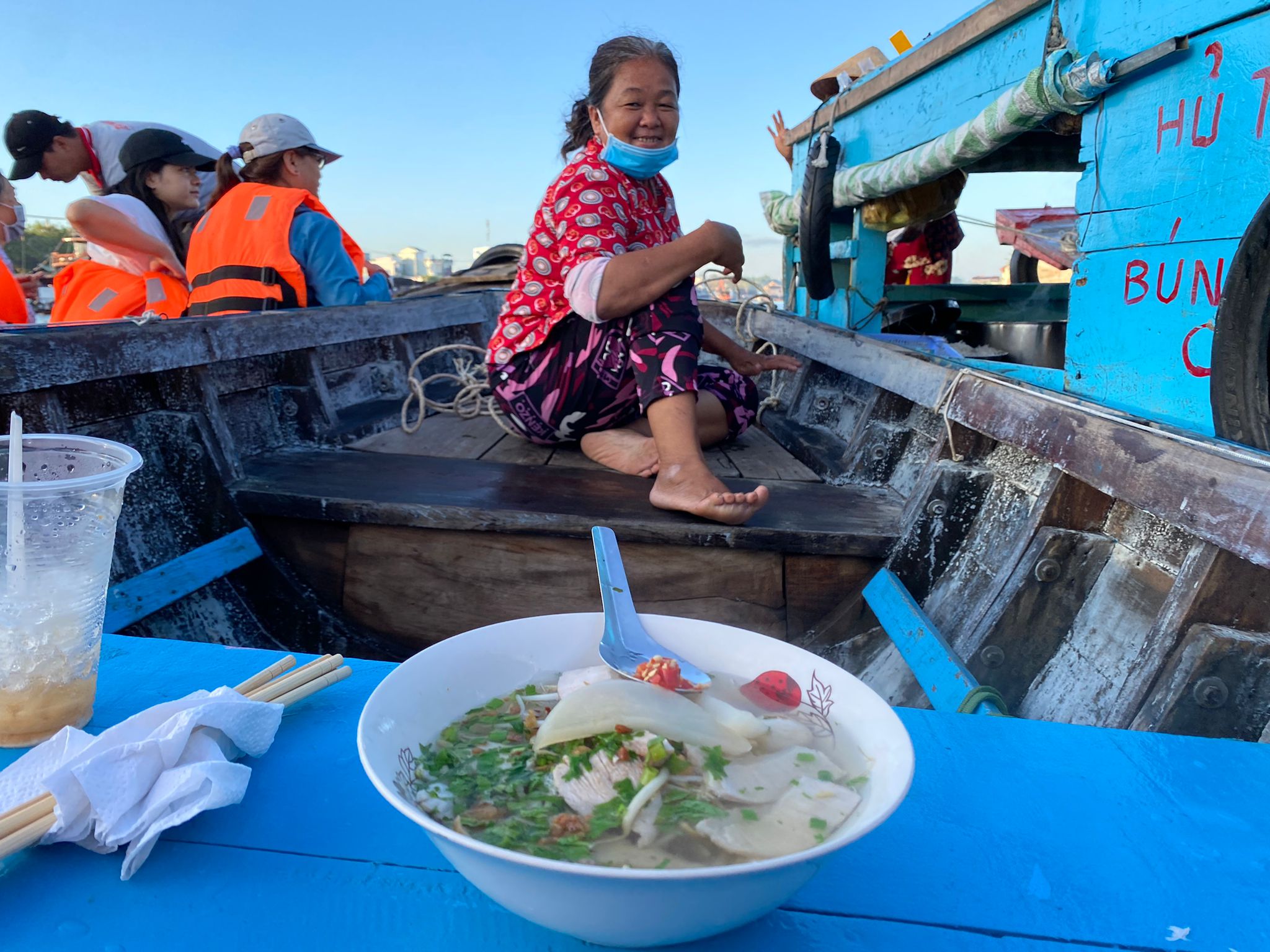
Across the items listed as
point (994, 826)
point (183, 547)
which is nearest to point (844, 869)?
point (994, 826)

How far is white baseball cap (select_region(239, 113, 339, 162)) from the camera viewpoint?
3432 mm

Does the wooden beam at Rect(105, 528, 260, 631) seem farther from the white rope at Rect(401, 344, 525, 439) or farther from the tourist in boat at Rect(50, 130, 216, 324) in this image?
the tourist in boat at Rect(50, 130, 216, 324)

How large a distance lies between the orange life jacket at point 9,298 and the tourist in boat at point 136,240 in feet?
0.51

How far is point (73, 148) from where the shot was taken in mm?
3955

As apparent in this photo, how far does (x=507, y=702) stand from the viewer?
28.6 inches

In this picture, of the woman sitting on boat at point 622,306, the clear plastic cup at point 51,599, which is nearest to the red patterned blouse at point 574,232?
the woman sitting on boat at point 622,306

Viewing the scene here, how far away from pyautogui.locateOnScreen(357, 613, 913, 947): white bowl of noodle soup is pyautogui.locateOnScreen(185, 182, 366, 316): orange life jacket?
2751 millimetres

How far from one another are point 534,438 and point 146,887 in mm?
2080

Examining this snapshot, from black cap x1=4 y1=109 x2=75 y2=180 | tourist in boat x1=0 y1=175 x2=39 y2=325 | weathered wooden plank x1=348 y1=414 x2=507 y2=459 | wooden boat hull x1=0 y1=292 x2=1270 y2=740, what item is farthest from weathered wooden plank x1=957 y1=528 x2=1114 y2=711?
black cap x1=4 y1=109 x2=75 y2=180

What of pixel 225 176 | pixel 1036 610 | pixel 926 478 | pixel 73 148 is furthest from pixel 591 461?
pixel 73 148

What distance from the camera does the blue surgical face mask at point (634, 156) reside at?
2.19 m

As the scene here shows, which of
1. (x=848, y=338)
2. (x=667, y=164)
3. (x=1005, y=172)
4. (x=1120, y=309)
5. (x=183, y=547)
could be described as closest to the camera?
(x=183, y=547)

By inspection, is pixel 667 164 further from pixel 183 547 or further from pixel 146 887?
pixel 146 887

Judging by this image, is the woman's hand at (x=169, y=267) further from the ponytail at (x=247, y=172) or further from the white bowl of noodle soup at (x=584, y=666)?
the white bowl of noodle soup at (x=584, y=666)
